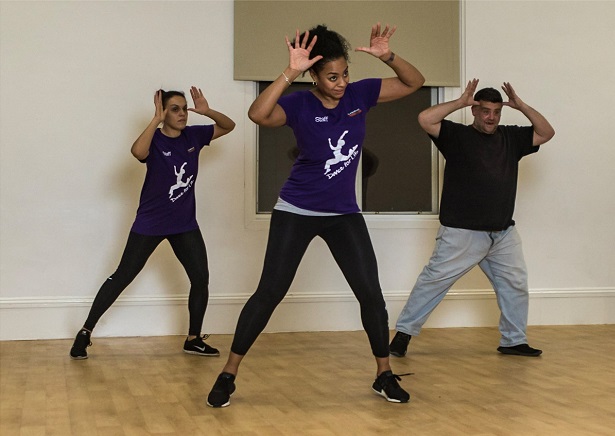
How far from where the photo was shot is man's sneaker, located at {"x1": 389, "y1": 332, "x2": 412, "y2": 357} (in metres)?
4.77

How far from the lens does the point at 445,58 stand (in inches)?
235

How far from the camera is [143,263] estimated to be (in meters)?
4.87

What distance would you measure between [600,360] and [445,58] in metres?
2.30

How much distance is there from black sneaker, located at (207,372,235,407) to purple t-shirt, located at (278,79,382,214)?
73 centimetres

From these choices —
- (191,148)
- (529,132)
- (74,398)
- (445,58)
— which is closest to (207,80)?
(191,148)

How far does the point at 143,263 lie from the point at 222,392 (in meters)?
1.55

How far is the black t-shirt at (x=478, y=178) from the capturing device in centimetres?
477

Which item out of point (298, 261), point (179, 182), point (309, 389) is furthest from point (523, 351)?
point (179, 182)

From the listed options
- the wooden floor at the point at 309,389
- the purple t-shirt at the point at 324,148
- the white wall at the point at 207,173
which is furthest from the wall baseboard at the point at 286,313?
the purple t-shirt at the point at 324,148

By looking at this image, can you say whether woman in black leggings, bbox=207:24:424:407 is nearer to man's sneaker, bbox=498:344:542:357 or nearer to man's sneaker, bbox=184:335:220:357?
man's sneaker, bbox=184:335:220:357

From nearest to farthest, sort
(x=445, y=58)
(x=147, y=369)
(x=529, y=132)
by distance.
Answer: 1. (x=147, y=369)
2. (x=529, y=132)
3. (x=445, y=58)

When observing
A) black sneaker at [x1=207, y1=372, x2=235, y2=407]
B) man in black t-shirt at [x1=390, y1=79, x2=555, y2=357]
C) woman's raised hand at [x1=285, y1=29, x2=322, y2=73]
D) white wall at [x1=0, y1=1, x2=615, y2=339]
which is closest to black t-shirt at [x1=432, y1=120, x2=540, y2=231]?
man in black t-shirt at [x1=390, y1=79, x2=555, y2=357]

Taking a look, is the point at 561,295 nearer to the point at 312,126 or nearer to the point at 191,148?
the point at 191,148

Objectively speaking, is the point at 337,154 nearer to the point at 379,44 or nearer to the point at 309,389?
the point at 379,44
